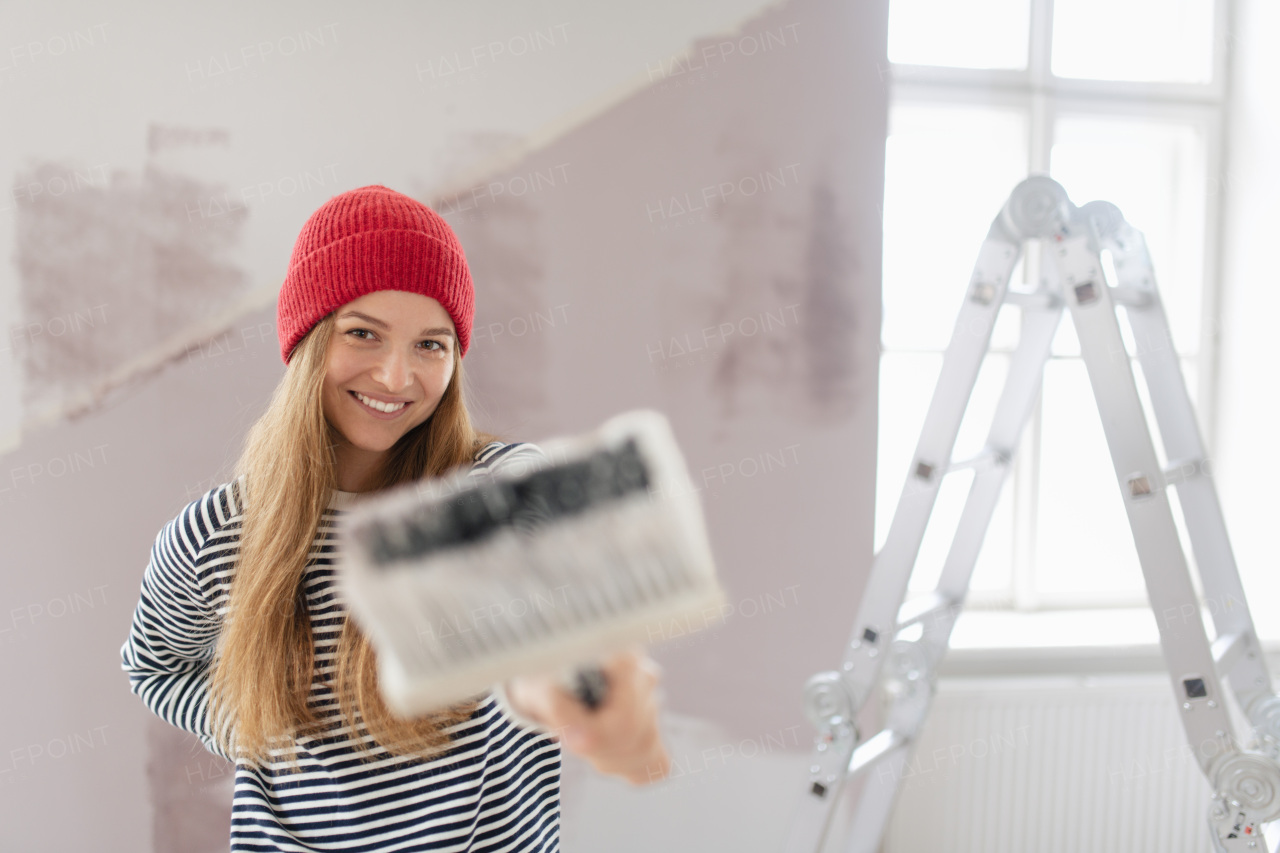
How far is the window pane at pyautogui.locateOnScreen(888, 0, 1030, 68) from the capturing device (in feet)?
7.19

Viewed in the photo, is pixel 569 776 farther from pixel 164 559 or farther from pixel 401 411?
pixel 401 411

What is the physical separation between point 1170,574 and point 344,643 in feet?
3.85

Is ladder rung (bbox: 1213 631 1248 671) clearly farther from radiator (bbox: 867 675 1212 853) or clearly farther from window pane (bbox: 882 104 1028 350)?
window pane (bbox: 882 104 1028 350)

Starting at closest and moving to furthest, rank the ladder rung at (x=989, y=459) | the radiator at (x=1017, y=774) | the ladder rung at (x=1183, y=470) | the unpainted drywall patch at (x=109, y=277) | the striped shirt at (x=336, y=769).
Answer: the striped shirt at (x=336, y=769) → the ladder rung at (x=1183, y=470) → the ladder rung at (x=989, y=459) → the unpainted drywall patch at (x=109, y=277) → the radiator at (x=1017, y=774)

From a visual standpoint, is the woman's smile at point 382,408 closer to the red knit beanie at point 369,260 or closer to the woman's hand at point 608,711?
the red knit beanie at point 369,260

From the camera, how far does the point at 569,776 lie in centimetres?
178

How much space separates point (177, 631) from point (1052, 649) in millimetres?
1999

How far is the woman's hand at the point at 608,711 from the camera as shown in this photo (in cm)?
48

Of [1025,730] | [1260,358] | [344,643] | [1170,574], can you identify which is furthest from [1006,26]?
[344,643]

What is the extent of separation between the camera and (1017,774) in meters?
1.96

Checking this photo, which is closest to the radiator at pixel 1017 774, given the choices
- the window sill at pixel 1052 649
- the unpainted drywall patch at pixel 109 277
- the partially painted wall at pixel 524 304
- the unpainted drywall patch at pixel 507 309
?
the window sill at pixel 1052 649

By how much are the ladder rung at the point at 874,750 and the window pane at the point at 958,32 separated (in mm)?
1715

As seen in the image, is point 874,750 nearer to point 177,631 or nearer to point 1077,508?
point 177,631

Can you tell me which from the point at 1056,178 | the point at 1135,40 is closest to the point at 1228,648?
the point at 1056,178
